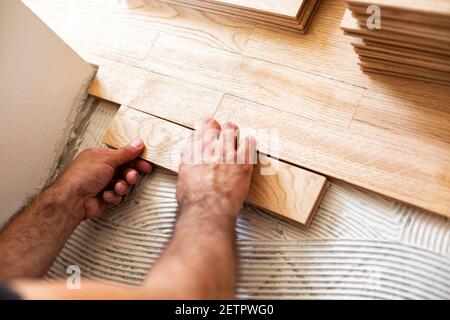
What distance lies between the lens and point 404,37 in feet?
3.70

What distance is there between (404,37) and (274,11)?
0.47 m

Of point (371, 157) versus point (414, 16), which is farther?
point (371, 157)

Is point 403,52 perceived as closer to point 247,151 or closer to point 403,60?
point 403,60

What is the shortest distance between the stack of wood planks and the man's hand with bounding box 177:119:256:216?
0.43m

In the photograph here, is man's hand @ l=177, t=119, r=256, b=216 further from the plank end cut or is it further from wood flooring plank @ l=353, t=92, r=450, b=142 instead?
wood flooring plank @ l=353, t=92, r=450, b=142

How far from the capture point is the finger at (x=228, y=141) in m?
1.31

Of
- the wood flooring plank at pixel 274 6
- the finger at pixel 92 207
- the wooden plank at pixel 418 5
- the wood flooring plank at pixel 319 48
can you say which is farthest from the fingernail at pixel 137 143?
the wooden plank at pixel 418 5

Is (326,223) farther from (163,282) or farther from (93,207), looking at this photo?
(93,207)

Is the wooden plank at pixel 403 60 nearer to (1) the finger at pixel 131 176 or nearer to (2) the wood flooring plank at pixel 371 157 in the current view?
(2) the wood flooring plank at pixel 371 157

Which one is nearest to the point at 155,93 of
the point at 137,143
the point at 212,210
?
the point at 137,143

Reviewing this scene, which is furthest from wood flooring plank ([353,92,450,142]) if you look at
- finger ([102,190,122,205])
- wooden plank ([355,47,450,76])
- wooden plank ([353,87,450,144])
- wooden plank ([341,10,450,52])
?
finger ([102,190,122,205])

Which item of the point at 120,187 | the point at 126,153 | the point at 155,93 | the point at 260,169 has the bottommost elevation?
the point at 120,187

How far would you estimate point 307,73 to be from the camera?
1430 millimetres
